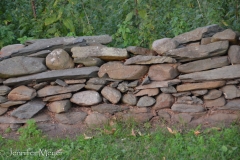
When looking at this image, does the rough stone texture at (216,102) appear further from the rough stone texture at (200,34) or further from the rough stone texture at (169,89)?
the rough stone texture at (200,34)

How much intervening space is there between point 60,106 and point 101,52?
35.1 inches

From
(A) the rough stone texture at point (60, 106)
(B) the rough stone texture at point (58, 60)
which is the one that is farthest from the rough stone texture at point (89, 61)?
(A) the rough stone texture at point (60, 106)

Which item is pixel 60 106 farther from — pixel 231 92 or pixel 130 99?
pixel 231 92

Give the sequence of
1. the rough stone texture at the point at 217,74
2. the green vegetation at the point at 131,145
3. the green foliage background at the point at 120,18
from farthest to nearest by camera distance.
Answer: the green foliage background at the point at 120,18 → the rough stone texture at the point at 217,74 → the green vegetation at the point at 131,145

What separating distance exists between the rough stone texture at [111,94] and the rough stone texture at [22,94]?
36.6 inches

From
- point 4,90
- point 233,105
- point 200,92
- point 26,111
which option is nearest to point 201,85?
point 200,92

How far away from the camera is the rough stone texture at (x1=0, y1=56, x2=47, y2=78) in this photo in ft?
17.5

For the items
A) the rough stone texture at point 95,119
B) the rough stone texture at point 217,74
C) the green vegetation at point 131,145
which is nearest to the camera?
the green vegetation at point 131,145

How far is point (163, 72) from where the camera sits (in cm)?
510

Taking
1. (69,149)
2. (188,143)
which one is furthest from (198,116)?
(69,149)

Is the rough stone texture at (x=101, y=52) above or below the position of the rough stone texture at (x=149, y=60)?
above

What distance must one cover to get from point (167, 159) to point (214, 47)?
1536mm

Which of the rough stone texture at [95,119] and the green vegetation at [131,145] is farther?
the rough stone texture at [95,119]

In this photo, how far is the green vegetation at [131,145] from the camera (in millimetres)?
4383
